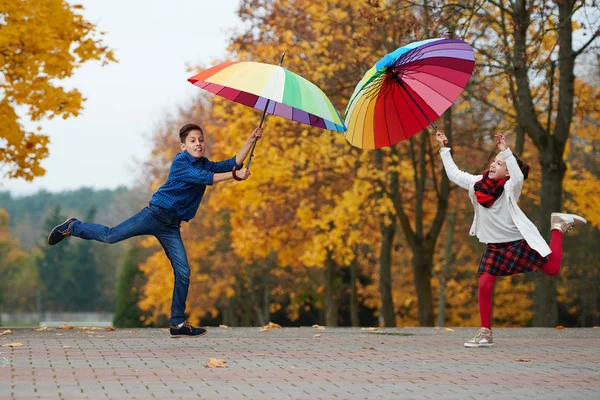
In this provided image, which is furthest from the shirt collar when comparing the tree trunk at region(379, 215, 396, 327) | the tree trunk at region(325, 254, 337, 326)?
the tree trunk at region(325, 254, 337, 326)

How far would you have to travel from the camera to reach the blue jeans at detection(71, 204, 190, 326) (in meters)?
9.24

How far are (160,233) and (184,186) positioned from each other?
1.95ft

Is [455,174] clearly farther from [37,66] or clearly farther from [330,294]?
[330,294]

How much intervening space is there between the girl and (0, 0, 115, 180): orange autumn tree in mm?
6809

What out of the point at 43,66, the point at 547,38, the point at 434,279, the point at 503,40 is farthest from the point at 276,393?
the point at 434,279

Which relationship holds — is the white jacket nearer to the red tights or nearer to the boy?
the red tights

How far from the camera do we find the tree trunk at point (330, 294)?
2838 cm

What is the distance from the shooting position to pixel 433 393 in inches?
257

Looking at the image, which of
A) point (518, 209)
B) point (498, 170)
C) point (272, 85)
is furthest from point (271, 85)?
point (518, 209)

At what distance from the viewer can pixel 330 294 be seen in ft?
95.8

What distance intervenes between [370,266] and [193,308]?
784 cm

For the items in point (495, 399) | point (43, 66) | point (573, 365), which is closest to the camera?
point (495, 399)

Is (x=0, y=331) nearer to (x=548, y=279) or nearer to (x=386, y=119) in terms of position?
(x=386, y=119)

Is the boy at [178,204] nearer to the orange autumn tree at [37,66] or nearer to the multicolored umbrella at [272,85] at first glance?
the multicolored umbrella at [272,85]
